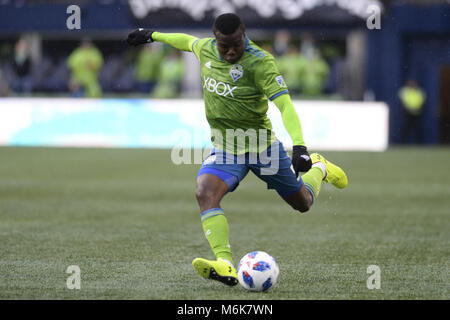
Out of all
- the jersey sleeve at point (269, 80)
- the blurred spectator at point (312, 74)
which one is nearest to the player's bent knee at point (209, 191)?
the jersey sleeve at point (269, 80)

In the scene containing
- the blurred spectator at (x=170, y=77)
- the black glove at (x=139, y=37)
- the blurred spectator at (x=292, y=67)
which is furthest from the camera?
the blurred spectator at (x=170, y=77)

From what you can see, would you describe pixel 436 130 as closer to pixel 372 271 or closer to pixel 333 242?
pixel 333 242

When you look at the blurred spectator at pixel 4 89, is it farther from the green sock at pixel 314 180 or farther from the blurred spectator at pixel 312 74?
the green sock at pixel 314 180

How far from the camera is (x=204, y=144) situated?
20.2 metres

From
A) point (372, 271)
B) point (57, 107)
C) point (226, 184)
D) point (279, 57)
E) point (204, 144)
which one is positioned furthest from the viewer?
point (279, 57)

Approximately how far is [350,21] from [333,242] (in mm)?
14623

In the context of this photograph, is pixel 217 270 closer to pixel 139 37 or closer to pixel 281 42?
pixel 139 37

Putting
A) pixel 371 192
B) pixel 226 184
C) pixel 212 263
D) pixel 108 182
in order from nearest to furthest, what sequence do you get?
pixel 212 263, pixel 226 184, pixel 371 192, pixel 108 182

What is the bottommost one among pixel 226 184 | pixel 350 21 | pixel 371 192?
pixel 371 192

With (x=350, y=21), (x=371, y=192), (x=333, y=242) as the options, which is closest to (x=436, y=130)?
(x=350, y=21)

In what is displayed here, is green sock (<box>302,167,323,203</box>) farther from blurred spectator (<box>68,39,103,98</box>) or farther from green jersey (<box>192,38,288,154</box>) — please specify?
blurred spectator (<box>68,39,103,98</box>)

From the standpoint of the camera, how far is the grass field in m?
6.25

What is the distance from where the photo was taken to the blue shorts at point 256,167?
6.59m

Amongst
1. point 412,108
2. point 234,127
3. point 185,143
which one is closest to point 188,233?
point 234,127
